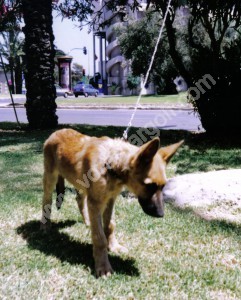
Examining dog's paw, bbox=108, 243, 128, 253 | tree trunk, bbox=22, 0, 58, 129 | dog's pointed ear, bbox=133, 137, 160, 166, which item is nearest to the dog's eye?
dog's pointed ear, bbox=133, 137, 160, 166

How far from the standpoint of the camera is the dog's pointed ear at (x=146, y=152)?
10.4 feet

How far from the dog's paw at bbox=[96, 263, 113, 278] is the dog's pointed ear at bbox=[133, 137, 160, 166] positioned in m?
0.97

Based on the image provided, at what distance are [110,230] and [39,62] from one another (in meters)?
9.59

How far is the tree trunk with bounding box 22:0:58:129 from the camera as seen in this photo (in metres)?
12.7

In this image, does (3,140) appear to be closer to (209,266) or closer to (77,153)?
(77,153)

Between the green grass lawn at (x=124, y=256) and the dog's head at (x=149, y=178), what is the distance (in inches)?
24.8

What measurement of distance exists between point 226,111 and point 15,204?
6879mm

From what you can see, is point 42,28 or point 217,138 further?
point 42,28

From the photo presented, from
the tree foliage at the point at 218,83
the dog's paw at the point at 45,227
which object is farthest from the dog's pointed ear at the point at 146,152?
the tree foliage at the point at 218,83

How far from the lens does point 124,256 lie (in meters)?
4.01

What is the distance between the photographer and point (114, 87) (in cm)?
5844

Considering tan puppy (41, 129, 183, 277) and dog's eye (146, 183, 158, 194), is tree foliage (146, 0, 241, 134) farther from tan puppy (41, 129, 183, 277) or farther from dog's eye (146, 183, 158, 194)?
dog's eye (146, 183, 158, 194)

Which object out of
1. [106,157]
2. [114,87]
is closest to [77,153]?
[106,157]

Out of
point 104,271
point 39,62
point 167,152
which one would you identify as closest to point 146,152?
point 167,152
